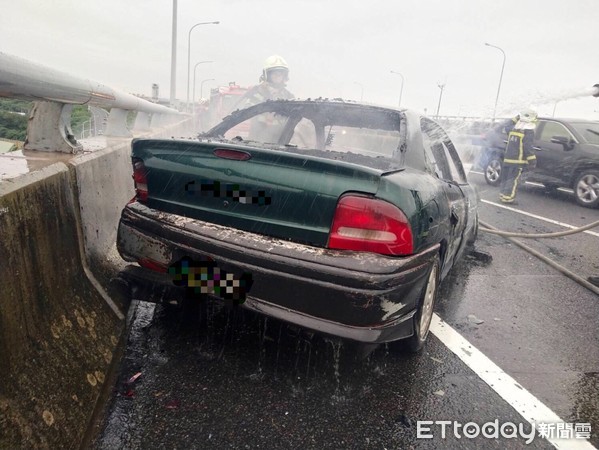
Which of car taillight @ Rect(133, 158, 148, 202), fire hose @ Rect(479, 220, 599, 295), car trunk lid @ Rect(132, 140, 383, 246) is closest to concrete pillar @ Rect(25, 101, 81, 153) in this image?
car taillight @ Rect(133, 158, 148, 202)

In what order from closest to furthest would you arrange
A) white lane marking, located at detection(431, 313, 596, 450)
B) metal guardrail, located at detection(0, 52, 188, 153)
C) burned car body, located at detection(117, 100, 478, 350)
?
metal guardrail, located at detection(0, 52, 188, 153)
burned car body, located at detection(117, 100, 478, 350)
white lane marking, located at detection(431, 313, 596, 450)

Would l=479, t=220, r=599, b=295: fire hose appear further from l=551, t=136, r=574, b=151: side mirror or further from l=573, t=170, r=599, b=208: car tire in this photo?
l=551, t=136, r=574, b=151: side mirror

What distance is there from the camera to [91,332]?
2.26 metres

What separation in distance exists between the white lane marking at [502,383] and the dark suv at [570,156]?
8.40 m

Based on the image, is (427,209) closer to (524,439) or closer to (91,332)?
(524,439)

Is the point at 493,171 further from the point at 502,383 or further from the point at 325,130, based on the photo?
the point at 502,383

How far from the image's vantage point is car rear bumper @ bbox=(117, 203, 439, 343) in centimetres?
211

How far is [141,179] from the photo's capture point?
8.82 ft

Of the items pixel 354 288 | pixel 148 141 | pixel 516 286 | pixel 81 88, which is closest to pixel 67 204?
pixel 148 141

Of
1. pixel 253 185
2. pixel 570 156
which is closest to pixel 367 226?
pixel 253 185

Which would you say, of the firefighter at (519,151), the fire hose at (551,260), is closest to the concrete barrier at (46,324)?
the fire hose at (551,260)

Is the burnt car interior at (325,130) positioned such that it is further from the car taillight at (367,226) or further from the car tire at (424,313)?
the car tire at (424,313)

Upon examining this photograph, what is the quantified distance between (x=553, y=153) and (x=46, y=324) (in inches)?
445

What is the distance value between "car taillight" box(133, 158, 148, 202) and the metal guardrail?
1.76 ft
